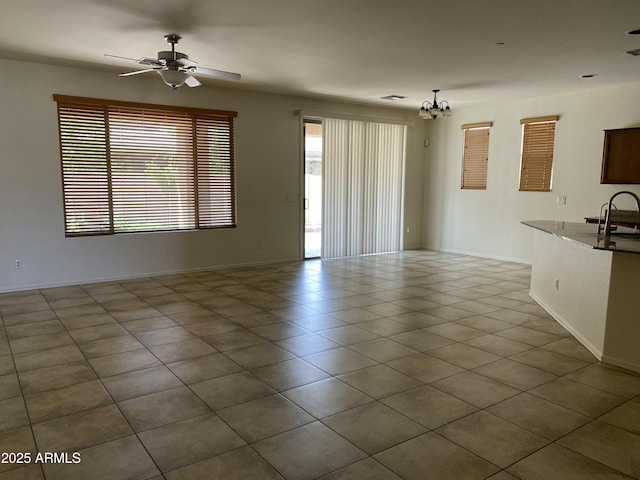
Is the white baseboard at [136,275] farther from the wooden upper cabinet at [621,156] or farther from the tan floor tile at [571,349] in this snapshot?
the wooden upper cabinet at [621,156]

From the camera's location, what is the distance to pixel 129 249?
20.6 ft

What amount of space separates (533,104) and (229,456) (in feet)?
23.7

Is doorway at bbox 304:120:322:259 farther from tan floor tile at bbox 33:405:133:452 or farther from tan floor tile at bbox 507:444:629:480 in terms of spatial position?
tan floor tile at bbox 507:444:629:480

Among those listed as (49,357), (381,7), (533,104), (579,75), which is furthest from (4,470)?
(533,104)

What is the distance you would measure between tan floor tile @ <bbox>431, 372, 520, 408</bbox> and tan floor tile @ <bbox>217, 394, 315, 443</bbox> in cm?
102

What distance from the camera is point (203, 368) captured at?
11.1 ft

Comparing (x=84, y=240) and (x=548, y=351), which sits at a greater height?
(x=84, y=240)

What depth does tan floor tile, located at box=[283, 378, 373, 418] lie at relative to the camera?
2.79 meters

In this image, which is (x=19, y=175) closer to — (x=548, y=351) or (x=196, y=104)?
(x=196, y=104)

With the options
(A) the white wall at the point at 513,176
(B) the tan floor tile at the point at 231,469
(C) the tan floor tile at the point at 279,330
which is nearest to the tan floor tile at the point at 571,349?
(C) the tan floor tile at the point at 279,330

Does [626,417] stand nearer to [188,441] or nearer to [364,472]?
[364,472]

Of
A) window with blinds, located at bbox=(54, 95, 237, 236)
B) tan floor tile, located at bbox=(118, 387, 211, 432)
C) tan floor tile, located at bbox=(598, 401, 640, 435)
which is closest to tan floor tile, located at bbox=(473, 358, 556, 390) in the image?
tan floor tile, located at bbox=(598, 401, 640, 435)

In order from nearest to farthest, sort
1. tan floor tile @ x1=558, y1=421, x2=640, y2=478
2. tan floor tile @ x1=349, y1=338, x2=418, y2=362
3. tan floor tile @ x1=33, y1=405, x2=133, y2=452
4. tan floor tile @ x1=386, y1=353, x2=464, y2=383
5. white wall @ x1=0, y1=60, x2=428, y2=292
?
tan floor tile @ x1=558, y1=421, x2=640, y2=478, tan floor tile @ x1=33, y1=405, x2=133, y2=452, tan floor tile @ x1=386, y1=353, x2=464, y2=383, tan floor tile @ x1=349, y1=338, x2=418, y2=362, white wall @ x1=0, y1=60, x2=428, y2=292

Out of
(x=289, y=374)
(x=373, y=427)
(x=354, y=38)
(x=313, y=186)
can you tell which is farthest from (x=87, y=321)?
(x=313, y=186)
